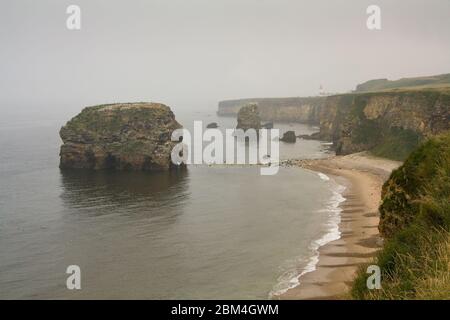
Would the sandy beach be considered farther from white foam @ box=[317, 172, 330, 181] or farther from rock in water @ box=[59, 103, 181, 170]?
rock in water @ box=[59, 103, 181, 170]

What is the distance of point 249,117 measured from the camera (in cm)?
15412

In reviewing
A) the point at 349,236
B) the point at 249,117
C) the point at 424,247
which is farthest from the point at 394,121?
the point at 424,247

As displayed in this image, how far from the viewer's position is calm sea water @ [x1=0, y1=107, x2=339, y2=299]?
3008cm

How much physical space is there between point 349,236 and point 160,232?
643 inches

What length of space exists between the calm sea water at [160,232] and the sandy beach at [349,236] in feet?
4.21

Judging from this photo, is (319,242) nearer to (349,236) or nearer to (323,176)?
(349,236)

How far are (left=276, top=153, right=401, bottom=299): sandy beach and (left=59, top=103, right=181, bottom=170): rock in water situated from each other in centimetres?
2653

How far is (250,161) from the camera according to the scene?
303 ft

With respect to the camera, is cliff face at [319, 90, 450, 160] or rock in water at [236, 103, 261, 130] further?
rock in water at [236, 103, 261, 130]

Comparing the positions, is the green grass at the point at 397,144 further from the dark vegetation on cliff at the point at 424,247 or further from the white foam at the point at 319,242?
the dark vegetation on cliff at the point at 424,247

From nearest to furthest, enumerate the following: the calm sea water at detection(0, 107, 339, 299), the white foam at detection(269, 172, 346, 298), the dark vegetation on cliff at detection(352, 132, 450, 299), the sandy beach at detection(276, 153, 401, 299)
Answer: the dark vegetation on cliff at detection(352, 132, 450, 299)
the sandy beach at detection(276, 153, 401, 299)
the white foam at detection(269, 172, 346, 298)
the calm sea water at detection(0, 107, 339, 299)

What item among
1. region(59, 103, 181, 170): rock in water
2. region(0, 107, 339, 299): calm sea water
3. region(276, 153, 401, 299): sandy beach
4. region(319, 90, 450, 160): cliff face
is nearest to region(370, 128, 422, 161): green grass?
region(319, 90, 450, 160): cliff face
